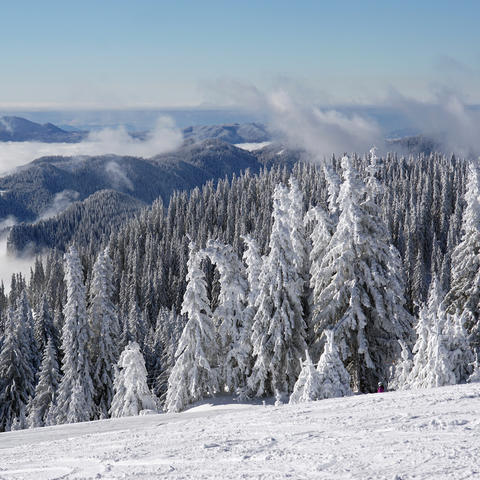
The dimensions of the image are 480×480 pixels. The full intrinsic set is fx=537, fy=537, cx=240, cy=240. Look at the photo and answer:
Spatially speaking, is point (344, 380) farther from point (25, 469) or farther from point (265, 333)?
point (25, 469)

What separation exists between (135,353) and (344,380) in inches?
615

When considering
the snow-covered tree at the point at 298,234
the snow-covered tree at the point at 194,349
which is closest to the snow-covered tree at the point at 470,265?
the snow-covered tree at the point at 298,234

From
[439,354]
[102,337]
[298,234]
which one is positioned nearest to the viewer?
[439,354]

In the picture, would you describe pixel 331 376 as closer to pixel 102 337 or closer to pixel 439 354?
pixel 439 354

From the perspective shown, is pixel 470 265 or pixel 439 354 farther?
pixel 470 265

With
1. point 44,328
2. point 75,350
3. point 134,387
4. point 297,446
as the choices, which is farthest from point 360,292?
point 44,328

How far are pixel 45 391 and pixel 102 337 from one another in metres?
6.48

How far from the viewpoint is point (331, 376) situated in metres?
Result: 18.0

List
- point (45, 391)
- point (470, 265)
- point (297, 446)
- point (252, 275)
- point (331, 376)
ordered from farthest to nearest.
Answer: point (45, 391) → point (252, 275) → point (470, 265) → point (331, 376) → point (297, 446)

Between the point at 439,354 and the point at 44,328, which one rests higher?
the point at 439,354

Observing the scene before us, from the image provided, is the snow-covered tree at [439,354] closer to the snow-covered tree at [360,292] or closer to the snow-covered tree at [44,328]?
the snow-covered tree at [360,292]

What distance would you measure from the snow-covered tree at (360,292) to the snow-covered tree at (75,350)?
21.2 meters

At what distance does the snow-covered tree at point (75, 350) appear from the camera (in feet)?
126

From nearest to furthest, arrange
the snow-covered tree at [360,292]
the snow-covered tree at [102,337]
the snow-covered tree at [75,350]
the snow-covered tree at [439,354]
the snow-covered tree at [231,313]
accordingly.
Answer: the snow-covered tree at [439,354] < the snow-covered tree at [360,292] < the snow-covered tree at [231,313] < the snow-covered tree at [75,350] < the snow-covered tree at [102,337]
